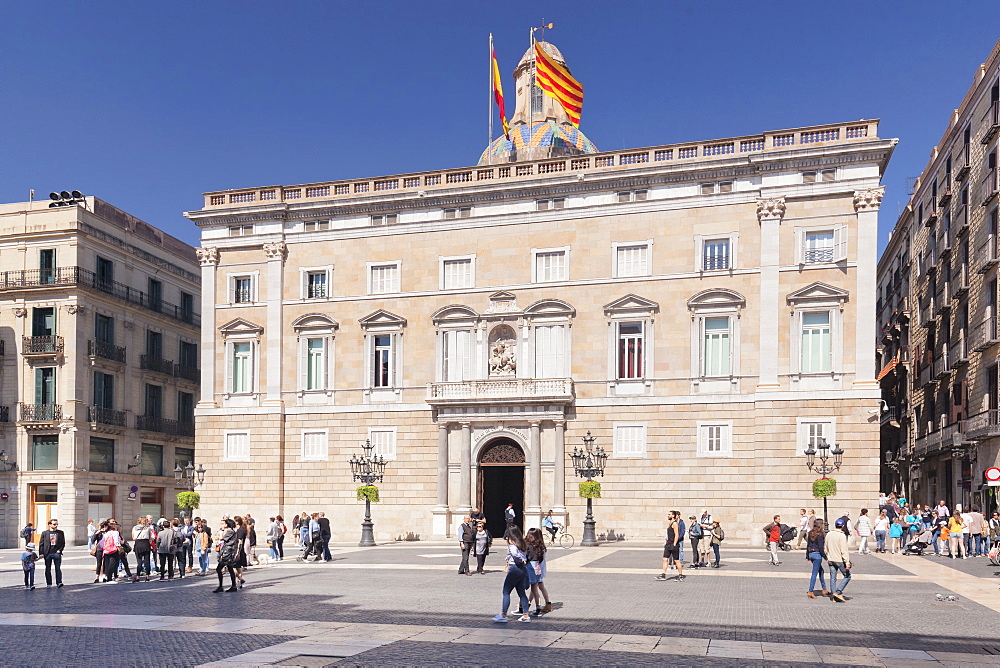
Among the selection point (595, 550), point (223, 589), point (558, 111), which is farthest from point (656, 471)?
point (558, 111)

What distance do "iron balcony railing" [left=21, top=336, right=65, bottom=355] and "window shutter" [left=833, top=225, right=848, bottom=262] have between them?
36.2 meters

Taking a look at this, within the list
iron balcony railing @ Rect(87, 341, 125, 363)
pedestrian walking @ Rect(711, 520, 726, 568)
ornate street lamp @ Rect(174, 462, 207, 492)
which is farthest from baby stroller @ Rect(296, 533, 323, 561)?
iron balcony railing @ Rect(87, 341, 125, 363)

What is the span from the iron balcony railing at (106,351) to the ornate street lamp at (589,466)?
25.3m

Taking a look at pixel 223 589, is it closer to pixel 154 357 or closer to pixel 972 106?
pixel 154 357

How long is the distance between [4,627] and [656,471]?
27.8 meters


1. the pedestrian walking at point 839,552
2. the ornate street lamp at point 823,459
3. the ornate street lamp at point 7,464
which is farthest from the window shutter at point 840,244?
the ornate street lamp at point 7,464

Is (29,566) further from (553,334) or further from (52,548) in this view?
(553,334)

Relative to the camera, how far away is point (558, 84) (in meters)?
48.6

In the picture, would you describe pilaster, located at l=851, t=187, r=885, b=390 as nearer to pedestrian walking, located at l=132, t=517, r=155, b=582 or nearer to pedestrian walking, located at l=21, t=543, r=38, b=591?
pedestrian walking, located at l=132, t=517, r=155, b=582

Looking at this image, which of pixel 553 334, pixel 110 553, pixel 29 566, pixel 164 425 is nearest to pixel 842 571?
pixel 110 553

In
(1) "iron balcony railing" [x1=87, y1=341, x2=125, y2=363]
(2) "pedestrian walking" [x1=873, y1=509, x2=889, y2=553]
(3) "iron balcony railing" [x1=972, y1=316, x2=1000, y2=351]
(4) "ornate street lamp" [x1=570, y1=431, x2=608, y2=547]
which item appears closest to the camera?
(2) "pedestrian walking" [x1=873, y1=509, x2=889, y2=553]

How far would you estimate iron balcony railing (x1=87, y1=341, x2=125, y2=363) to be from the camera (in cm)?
5059

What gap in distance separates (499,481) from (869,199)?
19.2 metres

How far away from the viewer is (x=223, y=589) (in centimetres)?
2462
